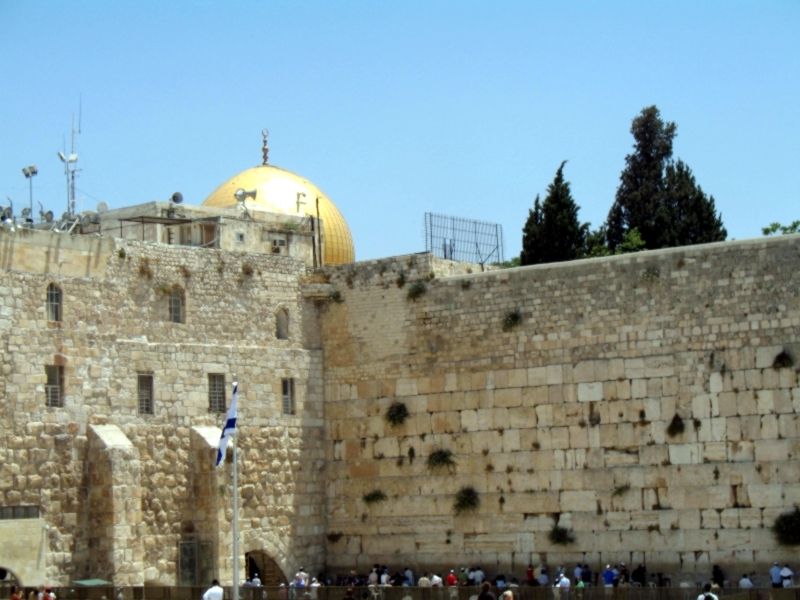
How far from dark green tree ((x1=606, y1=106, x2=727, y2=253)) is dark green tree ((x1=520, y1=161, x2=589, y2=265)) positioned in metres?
2.21

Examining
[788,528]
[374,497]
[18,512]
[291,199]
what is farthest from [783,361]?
[291,199]

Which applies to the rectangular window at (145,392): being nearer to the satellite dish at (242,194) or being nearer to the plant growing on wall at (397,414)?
the plant growing on wall at (397,414)

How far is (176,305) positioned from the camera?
2716 centimetres

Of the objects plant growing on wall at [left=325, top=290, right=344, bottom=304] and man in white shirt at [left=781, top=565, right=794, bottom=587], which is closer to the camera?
man in white shirt at [left=781, top=565, right=794, bottom=587]

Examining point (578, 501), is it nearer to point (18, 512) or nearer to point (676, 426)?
point (676, 426)

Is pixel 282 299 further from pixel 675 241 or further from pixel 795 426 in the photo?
pixel 675 241

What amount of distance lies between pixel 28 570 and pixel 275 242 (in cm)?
867

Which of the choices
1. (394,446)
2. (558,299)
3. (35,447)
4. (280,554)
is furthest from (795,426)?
(35,447)

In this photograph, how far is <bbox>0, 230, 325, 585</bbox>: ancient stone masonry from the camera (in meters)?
24.7

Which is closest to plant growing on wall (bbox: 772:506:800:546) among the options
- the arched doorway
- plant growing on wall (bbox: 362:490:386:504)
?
plant growing on wall (bbox: 362:490:386:504)

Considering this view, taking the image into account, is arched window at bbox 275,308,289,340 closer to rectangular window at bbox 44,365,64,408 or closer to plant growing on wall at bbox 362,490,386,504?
plant growing on wall at bbox 362,490,386,504

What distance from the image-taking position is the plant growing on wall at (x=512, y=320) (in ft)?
88.4

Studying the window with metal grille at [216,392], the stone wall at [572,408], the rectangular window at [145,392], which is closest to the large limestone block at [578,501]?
the stone wall at [572,408]

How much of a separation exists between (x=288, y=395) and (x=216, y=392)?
5.50ft
